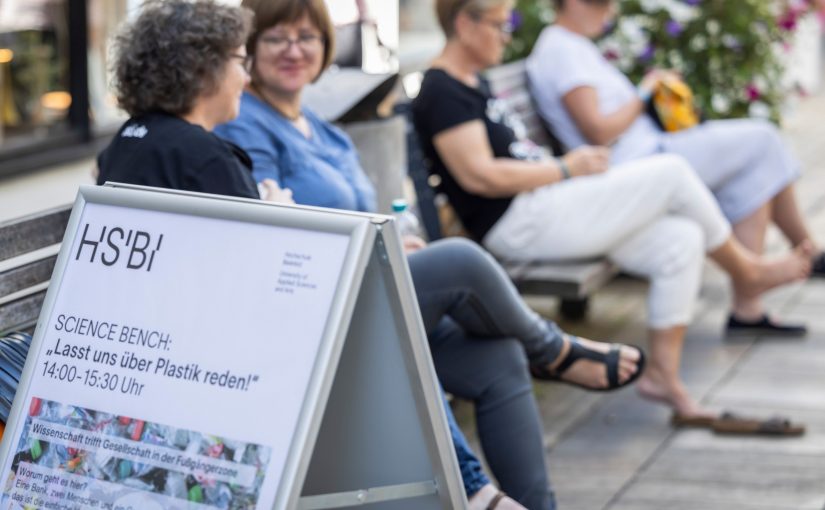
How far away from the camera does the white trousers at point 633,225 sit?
5078 millimetres

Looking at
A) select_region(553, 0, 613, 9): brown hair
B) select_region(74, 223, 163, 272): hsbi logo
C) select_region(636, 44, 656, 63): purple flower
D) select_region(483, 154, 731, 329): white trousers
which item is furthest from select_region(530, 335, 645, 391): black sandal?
select_region(636, 44, 656, 63): purple flower

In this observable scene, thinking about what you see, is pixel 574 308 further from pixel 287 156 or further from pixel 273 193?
pixel 273 193

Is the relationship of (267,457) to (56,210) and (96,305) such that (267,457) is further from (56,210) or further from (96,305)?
(56,210)

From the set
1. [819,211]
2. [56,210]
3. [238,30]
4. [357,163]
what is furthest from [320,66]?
[819,211]

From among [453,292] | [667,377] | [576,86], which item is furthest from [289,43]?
[576,86]

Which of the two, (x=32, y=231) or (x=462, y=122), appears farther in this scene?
(x=462, y=122)

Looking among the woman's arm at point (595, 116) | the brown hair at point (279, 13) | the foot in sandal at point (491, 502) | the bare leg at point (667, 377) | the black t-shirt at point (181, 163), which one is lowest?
the bare leg at point (667, 377)

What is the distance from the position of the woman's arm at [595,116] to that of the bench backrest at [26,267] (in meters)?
2.98

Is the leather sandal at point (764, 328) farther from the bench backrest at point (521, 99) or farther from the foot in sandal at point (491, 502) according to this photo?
the foot in sandal at point (491, 502)

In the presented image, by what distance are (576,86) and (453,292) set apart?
7.93ft

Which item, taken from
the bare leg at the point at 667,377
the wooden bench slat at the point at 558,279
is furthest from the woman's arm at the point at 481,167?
the bare leg at the point at 667,377

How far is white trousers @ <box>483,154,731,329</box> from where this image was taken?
5078 millimetres

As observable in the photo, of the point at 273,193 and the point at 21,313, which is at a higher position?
the point at 273,193

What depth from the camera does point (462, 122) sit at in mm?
5023
